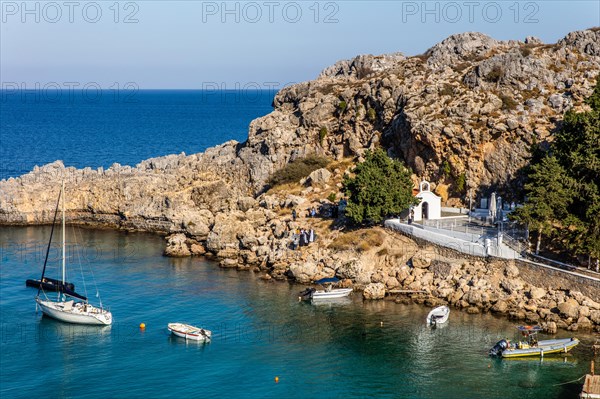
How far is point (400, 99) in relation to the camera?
301 feet

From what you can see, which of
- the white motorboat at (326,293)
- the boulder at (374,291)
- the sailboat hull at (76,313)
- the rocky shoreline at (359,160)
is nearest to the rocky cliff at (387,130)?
the rocky shoreline at (359,160)

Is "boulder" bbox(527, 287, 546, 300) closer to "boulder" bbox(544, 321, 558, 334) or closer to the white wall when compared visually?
"boulder" bbox(544, 321, 558, 334)

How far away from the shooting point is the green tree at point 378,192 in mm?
72625

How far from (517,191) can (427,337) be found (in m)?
27.4

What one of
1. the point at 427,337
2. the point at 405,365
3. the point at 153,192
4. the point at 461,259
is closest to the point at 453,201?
the point at 461,259

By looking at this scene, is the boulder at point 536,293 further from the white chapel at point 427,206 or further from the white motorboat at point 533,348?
the white chapel at point 427,206

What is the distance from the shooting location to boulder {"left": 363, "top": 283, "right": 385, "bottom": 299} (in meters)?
64.7

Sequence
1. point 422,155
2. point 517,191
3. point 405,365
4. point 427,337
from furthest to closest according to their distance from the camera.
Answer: point 422,155, point 517,191, point 427,337, point 405,365

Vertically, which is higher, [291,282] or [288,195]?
[288,195]

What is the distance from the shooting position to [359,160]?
9088cm

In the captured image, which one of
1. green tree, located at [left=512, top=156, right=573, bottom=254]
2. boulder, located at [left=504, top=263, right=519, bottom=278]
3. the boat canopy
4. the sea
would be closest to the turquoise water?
the sea

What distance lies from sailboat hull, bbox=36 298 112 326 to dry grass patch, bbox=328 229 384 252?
81.1 feet

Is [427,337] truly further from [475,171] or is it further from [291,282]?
[475,171]

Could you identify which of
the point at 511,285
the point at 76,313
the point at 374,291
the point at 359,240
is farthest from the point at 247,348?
the point at 511,285
